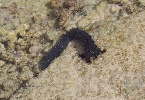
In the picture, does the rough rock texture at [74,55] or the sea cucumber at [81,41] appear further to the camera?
the sea cucumber at [81,41]

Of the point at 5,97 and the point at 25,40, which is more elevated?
the point at 25,40

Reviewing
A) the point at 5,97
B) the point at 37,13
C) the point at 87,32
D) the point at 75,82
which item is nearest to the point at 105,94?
the point at 75,82

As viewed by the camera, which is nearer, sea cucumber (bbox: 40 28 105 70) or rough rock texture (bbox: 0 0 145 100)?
rough rock texture (bbox: 0 0 145 100)

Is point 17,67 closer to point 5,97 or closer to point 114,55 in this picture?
point 5,97

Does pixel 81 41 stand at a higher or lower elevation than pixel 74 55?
higher
